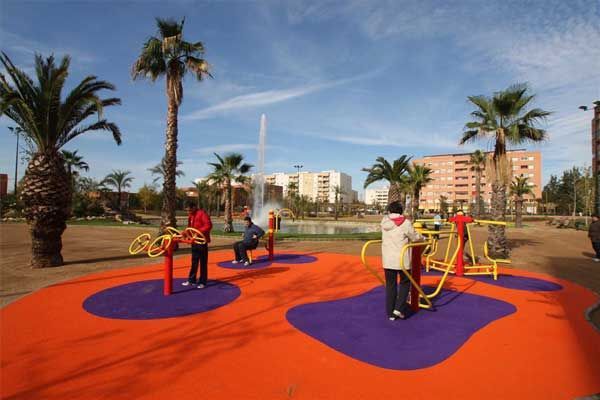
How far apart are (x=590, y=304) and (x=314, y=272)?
6437 mm

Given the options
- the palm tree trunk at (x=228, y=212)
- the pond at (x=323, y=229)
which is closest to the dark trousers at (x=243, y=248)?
the palm tree trunk at (x=228, y=212)

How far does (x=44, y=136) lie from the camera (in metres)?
10.4

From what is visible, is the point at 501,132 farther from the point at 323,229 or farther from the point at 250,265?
the point at 323,229

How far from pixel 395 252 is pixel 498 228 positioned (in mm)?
10711

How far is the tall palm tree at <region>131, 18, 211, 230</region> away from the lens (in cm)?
1445

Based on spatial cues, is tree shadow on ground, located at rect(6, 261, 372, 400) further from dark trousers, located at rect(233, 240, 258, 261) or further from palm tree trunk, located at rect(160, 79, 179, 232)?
palm tree trunk, located at rect(160, 79, 179, 232)

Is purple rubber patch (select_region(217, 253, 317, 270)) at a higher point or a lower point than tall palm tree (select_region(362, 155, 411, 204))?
lower

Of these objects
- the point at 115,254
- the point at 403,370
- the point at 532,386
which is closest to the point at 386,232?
the point at 403,370

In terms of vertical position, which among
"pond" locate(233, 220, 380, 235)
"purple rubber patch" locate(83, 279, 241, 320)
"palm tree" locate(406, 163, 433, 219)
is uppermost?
"palm tree" locate(406, 163, 433, 219)

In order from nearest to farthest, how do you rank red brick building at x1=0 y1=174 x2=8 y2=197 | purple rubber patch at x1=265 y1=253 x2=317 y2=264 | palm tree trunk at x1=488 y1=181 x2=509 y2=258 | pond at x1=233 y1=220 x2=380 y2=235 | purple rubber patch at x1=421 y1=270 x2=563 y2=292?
purple rubber patch at x1=421 y1=270 x2=563 y2=292 < purple rubber patch at x1=265 y1=253 x2=317 y2=264 < palm tree trunk at x1=488 y1=181 x2=509 y2=258 < pond at x1=233 y1=220 x2=380 y2=235 < red brick building at x1=0 y1=174 x2=8 y2=197

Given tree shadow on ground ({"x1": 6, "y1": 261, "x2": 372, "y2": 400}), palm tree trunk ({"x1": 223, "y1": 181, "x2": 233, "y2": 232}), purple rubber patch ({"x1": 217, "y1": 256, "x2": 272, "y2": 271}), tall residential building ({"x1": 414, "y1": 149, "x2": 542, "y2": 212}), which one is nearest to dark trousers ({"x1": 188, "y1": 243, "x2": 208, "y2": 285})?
tree shadow on ground ({"x1": 6, "y1": 261, "x2": 372, "y2": 400})

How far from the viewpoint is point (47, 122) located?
10.4m

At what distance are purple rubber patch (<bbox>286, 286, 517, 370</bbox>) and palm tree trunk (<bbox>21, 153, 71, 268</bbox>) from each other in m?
8.62

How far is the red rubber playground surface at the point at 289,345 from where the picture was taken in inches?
138
